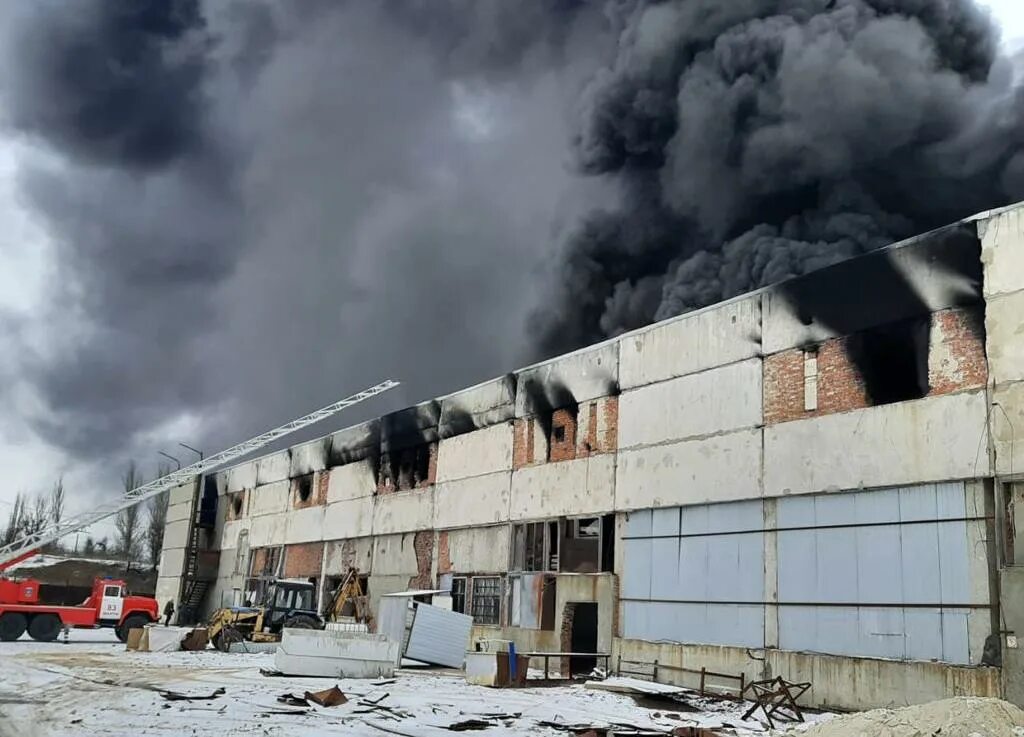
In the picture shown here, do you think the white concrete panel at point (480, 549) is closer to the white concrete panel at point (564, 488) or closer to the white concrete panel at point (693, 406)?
the white concrete panel at point (564, 488)

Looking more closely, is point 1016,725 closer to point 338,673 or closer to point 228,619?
point 338,673

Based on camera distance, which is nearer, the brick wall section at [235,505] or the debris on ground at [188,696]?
the debris on ground at [188,696]

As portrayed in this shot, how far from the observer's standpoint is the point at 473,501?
29828 millimetres

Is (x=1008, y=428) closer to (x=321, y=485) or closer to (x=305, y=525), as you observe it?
(x=321, y=485)

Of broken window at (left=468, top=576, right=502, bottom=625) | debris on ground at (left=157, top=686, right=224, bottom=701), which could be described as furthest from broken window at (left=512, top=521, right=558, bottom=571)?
debris on ground at (left=157, top=686, right=224, bottom=701)

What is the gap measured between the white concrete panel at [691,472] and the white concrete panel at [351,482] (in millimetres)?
14778

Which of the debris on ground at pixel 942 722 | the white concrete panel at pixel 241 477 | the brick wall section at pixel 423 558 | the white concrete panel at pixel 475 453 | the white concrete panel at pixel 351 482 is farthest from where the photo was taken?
the white concrete panel at pixel 241 477

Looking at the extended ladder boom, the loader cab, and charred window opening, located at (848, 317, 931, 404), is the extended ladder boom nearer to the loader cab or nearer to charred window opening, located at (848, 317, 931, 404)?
the loader cab

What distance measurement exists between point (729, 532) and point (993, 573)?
6035mm

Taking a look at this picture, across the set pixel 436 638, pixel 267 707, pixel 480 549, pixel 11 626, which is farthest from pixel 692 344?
pixel 11 626

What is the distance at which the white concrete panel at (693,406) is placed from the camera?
20.8m

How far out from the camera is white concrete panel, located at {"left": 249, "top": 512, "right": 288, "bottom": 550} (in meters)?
41.7

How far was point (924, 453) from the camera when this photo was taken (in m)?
17.0

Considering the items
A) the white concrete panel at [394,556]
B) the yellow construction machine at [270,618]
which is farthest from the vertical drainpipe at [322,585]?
the yellow construction machine at [270,618]
